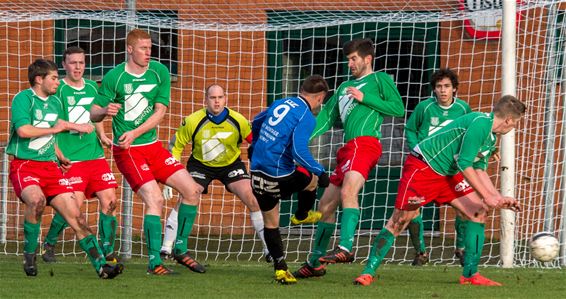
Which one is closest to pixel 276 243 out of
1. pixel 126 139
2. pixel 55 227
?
pixel 126 139

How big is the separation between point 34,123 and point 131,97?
2.68 ft

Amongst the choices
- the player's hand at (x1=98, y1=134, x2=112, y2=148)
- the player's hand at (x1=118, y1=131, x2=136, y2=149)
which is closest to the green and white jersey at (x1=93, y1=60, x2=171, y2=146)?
the player's hand at (x1=118, y1=131, x2=136, y2=149)

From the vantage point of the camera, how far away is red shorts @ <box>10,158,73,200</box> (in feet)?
31.0

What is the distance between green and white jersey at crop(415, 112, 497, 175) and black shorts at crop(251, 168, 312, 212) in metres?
0.89

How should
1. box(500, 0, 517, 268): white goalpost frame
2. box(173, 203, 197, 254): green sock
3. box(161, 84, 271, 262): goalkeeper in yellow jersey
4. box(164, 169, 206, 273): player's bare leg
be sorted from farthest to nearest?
box(161, 84, 271, 262): goalkeeper in yellow jersey, box(500, 0, 517, 268): white goalpost frame, box(173, 203, 197, 254): green sock, box(164, 169, 206, 273): player's bare leg

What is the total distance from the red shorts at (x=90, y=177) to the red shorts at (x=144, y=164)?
107 centimetres

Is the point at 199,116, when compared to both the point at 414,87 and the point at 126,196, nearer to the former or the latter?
the point at 126,196

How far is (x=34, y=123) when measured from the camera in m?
9.50

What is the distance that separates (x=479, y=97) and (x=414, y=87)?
0.82 m

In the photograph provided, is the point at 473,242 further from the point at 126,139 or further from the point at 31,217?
the point at 31,217

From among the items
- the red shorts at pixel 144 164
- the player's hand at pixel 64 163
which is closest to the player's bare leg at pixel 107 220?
the player's hand at pixel 64 163

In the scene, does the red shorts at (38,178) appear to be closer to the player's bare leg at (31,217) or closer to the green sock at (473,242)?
the player's bare leg at (31,217)

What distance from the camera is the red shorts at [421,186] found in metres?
8.79

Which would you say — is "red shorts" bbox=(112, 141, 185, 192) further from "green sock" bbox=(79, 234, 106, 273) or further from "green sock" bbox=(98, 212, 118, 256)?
"green sock" bbox=(98, 212, 118, 256)
